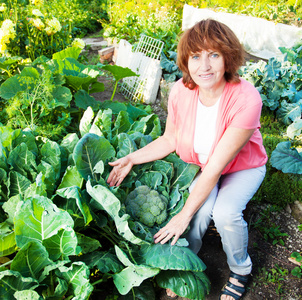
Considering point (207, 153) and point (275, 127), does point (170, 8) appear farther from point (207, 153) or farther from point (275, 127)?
point (207, 153)

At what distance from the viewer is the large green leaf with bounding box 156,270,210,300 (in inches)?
60.2

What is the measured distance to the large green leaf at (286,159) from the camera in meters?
2.25

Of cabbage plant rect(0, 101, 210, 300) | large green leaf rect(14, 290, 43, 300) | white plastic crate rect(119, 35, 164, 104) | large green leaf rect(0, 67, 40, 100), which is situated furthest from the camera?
white plastic crate rect(119, 35, 164, 104)

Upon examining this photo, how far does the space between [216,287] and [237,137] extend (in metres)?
0.97

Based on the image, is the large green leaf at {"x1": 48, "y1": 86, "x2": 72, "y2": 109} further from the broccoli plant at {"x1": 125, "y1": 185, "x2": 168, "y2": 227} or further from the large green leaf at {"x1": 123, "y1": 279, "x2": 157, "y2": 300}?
the large green leaf at {"x1": 123, "y1": 279, "x2": 157, "y2": 300}

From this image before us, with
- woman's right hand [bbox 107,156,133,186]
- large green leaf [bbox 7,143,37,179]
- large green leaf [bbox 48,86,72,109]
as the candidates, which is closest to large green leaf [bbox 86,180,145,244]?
woman's right hand [bbox 107,156,133,186]

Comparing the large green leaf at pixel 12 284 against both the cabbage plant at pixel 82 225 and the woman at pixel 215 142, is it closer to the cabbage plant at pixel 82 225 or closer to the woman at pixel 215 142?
the cabbage plant at pixel 82 225

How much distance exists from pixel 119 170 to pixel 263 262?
1.15 meters

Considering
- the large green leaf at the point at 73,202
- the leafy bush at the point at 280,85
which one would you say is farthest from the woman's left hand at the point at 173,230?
the leafy bush at the point at 280,85

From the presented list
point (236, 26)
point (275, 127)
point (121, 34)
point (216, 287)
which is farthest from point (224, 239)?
point (236, 26)

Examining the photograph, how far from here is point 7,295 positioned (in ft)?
4.23

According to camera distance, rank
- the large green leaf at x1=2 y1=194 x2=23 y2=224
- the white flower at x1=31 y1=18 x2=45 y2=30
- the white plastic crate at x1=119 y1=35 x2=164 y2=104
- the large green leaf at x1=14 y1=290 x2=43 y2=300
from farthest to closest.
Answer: the white plastic crate at x1=119 y1=35 x2=164 y2=104, the white flower at x1=31 y1=18 x2=45 y2=30, the large green leaf at x1=2 y1=194 x2=23 y2=224, the large green leaf at x1=14 y1=290 x2=43 y2=300

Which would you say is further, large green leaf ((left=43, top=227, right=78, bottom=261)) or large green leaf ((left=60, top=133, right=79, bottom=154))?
large green leaf ((left=60, top=133, right=79, bottom=154))

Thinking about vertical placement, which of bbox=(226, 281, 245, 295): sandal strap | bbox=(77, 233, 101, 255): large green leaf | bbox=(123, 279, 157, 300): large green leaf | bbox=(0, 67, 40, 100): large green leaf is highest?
bbox=(0, 67, 40, 100): large green leaf
